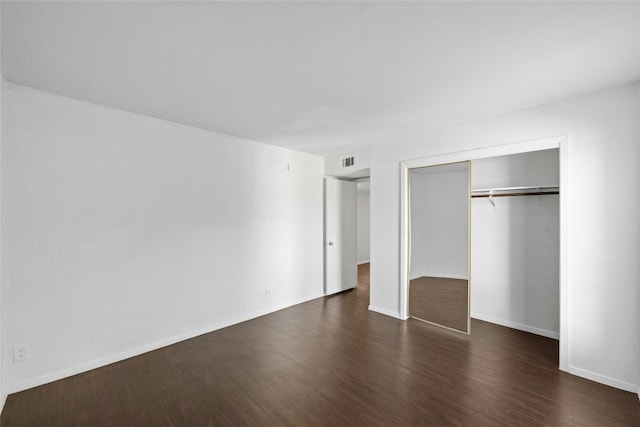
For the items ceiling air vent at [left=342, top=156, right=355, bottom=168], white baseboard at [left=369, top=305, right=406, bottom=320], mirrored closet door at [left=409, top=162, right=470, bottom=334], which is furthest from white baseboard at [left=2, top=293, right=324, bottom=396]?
ceiling air vent at [left=342, top=156, right=355, bottom=168]

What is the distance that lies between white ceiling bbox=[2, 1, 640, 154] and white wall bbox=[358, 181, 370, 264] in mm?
5464

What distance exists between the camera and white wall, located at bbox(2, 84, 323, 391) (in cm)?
232

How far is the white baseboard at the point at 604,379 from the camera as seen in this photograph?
88.8 inches

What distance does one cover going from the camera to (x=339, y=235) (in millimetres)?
5238

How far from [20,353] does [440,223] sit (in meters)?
4.54

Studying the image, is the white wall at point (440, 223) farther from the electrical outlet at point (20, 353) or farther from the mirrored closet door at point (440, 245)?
the electrical outlet at point (20, 353)

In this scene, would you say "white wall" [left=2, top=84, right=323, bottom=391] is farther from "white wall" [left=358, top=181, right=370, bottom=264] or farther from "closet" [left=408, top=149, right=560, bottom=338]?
"white wall" [left=358, top=181, right=370, bottom=264]

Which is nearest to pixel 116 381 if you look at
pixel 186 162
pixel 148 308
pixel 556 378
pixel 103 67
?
pixel 148 308

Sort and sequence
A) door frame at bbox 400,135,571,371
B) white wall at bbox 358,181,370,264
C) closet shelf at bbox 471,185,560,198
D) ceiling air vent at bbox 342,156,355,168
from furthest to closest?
white wall at bbox 358,181,370,264, ceiling air vent at bbox 342,156,355,168, closet shelf at bbox 471,185,560,198, door frame at bbox 400,135,571,371

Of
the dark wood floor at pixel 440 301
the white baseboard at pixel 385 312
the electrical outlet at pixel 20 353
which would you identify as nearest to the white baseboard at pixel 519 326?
the dark wood floor at pixel 440 301

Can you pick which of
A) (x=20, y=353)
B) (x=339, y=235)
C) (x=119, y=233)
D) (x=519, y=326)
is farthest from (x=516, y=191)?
(x=20, y=353)

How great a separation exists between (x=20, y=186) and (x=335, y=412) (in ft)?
10.3

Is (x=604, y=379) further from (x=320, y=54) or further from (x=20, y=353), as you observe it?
(x=20, y=353)

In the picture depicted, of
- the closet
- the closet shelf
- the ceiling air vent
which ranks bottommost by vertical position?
the closet
